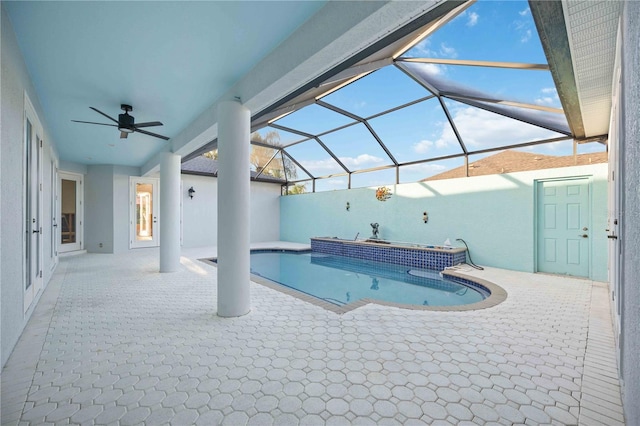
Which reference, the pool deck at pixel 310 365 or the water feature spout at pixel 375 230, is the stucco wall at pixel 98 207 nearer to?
the pool deck at pixel 310 365

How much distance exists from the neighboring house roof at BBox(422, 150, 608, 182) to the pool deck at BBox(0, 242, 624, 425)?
10.5 ft

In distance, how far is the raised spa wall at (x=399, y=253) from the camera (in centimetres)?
662

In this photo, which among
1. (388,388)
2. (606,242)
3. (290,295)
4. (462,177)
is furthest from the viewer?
(462,177)

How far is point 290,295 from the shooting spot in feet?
13.8

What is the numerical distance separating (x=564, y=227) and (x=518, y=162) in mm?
1711

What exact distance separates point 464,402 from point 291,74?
3.02m

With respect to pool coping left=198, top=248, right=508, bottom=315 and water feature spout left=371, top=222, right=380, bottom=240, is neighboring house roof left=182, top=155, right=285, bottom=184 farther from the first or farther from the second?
pool coping left=198, top=248, right=508, bottom=315

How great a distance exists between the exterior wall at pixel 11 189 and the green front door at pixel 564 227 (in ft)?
26.9

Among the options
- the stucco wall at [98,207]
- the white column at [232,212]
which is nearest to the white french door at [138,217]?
the stucco wall at [98,207]

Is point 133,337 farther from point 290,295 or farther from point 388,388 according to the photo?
point 388,388

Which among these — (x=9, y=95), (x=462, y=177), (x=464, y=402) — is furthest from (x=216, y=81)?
(x=462, y=177)

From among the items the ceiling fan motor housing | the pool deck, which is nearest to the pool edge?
the pool deck

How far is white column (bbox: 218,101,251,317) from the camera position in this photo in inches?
134

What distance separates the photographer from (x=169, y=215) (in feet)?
19.4
